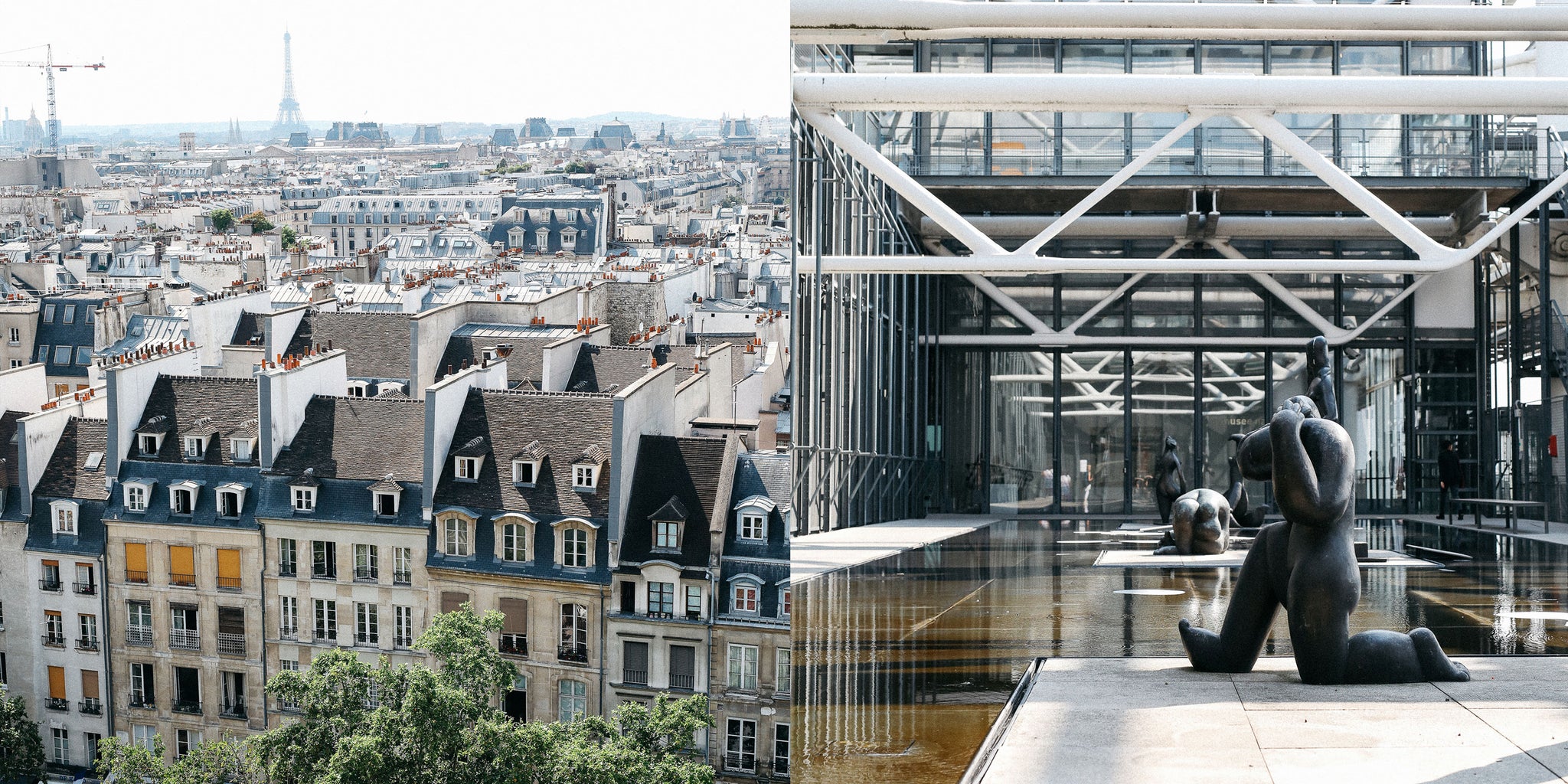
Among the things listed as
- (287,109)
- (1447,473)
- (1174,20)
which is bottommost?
(1447,473)

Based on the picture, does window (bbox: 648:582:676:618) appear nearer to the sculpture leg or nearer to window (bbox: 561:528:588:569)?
window (bbox: 561:528:588:569)

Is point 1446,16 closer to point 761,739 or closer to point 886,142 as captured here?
point 761,739

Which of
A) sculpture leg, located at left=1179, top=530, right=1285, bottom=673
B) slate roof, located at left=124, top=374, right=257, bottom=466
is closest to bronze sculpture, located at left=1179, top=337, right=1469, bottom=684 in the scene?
sculpture leg, located at left=1179, top=530, right=1285, bottom=673

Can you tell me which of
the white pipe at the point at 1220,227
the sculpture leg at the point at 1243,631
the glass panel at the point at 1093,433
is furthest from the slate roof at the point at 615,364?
the glass panel at the point at 1093,433

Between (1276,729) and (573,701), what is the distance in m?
2.23

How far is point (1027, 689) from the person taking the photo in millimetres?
4945

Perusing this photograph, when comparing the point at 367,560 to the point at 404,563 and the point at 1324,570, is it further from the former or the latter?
the point at 1324,570

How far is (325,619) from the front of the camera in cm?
352

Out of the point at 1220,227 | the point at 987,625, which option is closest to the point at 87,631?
the point at 987,625

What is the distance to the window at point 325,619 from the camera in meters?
3.48

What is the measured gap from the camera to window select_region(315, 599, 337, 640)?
348cm

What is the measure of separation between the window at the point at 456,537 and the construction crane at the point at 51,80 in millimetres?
2067

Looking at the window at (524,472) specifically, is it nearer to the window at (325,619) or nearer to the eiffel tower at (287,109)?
the window at (325,619)

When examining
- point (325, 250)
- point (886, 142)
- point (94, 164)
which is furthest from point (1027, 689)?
point (886, 142)
